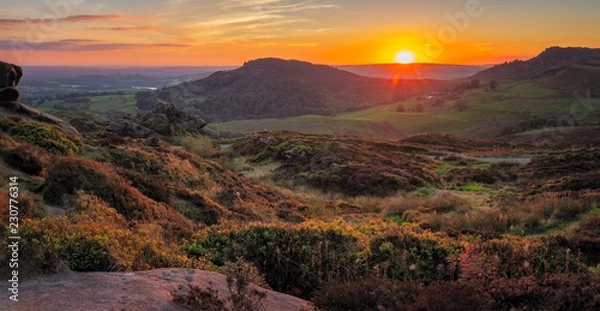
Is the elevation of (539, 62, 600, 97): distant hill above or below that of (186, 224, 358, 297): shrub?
above

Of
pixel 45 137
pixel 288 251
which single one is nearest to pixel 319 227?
pixel 288 251

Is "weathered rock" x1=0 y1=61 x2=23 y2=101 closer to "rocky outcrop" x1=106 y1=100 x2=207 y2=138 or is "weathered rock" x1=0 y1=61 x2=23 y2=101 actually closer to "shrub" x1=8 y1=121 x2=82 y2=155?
"shrub" x1=8 y1=121 x2=82 y2=155

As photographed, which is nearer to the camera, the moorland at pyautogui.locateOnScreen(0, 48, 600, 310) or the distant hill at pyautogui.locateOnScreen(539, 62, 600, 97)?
the moorland at pyautogui.locateOnScreen(0, 48, 600, 310)

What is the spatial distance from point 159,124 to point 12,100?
88.8 ft

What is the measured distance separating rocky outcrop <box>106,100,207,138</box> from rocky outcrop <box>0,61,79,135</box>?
1578cm

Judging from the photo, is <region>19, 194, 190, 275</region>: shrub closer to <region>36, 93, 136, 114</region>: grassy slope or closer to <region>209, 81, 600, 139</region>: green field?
<region>209, 81, 600, 139</region>: green field

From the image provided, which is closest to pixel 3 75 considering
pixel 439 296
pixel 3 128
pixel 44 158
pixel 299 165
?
pixel 3 128

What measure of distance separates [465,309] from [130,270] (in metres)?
4.38

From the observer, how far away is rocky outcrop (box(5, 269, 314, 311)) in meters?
4.19

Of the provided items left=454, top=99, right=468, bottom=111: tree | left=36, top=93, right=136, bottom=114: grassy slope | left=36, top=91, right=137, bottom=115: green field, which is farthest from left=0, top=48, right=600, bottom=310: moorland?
left=36, top=93, right=136, bottom=114: grassy slope

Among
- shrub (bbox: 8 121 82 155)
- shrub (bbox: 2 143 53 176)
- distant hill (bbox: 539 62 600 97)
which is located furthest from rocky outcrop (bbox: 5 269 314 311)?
distant hill (bbox: 539 62 600 97)

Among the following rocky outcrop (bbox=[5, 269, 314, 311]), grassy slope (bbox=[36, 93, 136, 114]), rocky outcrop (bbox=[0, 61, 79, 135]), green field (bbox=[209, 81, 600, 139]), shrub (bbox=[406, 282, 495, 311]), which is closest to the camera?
shrub (bbox=[406, 282, 495, 311])

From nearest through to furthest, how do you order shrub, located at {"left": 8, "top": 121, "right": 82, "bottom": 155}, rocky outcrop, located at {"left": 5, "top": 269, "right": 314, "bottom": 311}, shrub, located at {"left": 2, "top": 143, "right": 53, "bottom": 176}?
rocky outcrop, located at {"left": 5, "top": 269, "right": 314, "bottom": 311} < shrub, located at {"left": 2, "top": 143, "right": 53, "bottom": 176} < shrub, located at {"left": 8, "top": 121, "right": 82, "bottom": 155}

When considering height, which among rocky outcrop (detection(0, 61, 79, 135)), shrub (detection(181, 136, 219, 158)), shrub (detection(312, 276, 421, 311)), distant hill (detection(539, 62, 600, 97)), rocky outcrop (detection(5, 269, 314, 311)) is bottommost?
shrub (detection(181, 136, 219, 158))
